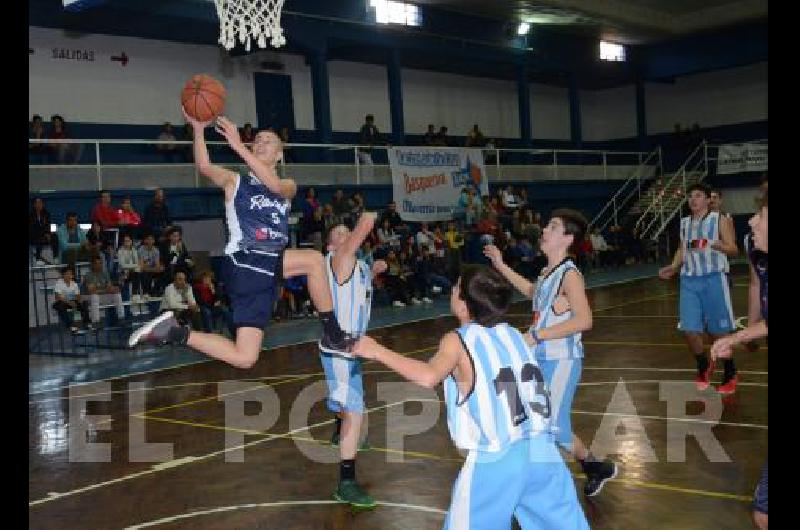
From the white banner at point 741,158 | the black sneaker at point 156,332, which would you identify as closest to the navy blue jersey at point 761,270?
the black sneaker at point 156,332

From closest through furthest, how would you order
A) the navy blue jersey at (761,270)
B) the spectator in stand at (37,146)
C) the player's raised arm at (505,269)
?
the navy blue jersey at (761,270)
the player's raised arm at (505,269)
the spectator in stand at (37,146)

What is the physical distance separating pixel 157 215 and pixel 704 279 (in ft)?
36.1

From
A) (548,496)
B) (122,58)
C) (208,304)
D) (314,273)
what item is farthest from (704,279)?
(122,58)

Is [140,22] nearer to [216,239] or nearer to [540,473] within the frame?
[216,239]

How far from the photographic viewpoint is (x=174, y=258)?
15.5m

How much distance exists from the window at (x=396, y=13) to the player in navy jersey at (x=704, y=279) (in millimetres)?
17429

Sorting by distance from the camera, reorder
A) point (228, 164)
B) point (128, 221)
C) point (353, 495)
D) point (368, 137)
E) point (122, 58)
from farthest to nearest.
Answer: point (368, 137) → point (122, 58) → point (228, 164) → point (128, 221) → point (353, 495)

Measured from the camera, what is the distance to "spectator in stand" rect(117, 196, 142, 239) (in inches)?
627

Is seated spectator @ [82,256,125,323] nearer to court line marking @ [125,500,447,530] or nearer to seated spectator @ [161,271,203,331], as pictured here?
seated spectator @ [161,271,203,331]

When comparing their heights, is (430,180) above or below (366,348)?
above

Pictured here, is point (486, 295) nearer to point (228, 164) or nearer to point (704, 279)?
point (704, 279)

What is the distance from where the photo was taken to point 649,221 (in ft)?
101

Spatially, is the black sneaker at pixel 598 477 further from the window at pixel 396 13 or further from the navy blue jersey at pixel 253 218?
the window at pixel 396 13

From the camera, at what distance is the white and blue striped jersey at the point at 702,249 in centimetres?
894
